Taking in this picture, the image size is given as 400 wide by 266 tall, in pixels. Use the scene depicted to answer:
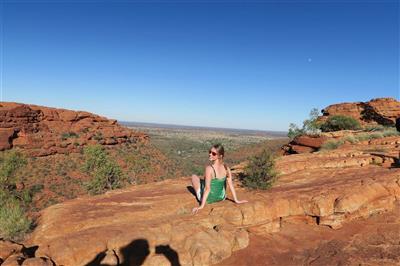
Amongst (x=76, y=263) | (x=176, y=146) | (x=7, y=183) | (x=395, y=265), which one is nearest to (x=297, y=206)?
(x=395, y=265)

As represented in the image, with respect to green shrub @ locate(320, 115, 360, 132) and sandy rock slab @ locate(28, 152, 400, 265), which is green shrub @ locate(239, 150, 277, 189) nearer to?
sandy rock slab @ locate(28, 152, 400, 265)

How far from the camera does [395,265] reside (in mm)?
4824

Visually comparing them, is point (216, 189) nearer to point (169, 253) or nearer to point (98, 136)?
point (169, 253)

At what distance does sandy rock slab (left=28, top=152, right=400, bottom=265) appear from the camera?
505 centimetres

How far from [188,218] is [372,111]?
1505 inches

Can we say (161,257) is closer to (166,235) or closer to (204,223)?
(166,235)

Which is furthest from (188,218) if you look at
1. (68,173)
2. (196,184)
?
(68,173)

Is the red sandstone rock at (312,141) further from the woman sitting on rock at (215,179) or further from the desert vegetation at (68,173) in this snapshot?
the woman sitting on rock at (215,179)

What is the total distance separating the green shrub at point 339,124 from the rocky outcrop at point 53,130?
37.9 meters

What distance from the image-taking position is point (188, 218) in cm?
608

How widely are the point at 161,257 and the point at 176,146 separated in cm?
10819

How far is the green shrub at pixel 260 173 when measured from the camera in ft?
27.6

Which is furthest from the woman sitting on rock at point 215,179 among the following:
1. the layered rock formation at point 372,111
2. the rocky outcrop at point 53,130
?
the rocky outcrop at point 53,130

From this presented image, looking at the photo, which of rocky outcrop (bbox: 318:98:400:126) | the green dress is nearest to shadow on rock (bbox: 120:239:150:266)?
the green dress
